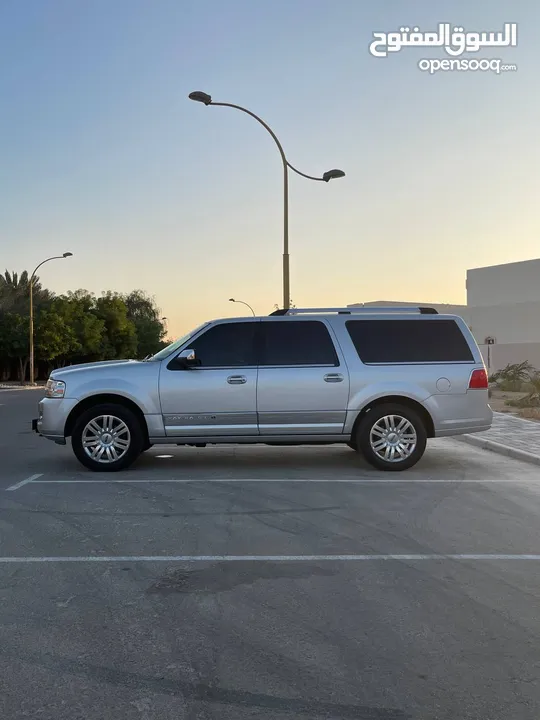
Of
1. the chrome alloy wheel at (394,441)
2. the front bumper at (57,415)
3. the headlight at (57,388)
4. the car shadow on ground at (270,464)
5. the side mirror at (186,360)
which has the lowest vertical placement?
the car shadow on ground at (270,464)

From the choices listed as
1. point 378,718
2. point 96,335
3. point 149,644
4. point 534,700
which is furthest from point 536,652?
point 96,335

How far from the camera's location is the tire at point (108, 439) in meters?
10.2

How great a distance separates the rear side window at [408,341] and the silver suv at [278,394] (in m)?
0.02

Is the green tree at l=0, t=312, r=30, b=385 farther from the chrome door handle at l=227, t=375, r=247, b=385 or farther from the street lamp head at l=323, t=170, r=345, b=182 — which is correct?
the chrome door handle at l=227, t=375, r=247, b=385

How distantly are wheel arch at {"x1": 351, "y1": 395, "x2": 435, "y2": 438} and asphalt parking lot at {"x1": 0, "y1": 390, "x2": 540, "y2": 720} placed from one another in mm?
1421

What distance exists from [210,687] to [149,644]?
622 millimetres

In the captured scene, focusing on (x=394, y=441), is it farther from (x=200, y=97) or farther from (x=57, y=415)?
(x=200, y=97)

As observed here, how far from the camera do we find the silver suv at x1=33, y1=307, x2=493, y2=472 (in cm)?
1022

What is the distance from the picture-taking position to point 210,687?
3.55m

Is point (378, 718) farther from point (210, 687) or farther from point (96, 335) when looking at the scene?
point (96, 335)

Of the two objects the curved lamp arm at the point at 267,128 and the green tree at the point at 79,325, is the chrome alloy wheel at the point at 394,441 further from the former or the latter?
the green tree at the point at 79,325

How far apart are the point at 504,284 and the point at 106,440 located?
47525 mm

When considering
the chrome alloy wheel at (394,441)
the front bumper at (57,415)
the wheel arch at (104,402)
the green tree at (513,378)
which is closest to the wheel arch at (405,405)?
the chrome alloy wheel at (394,441)

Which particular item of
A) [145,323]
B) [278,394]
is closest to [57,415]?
[278,394]
